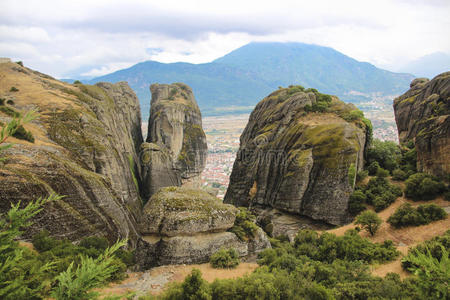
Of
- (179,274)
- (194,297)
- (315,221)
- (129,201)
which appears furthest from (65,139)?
(315,221)

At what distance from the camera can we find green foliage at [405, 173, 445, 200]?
23281 mm

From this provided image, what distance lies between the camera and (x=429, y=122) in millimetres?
27047

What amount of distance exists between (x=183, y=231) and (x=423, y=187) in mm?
20459

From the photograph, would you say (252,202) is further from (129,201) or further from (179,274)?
(179,274)

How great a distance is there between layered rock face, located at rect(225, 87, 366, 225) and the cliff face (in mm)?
14365

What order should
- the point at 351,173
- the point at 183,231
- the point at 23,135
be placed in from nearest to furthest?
the point at 183,231, the point at 23,135, the point at 351,173

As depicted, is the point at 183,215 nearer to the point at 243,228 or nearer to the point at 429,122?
the point at 243,228

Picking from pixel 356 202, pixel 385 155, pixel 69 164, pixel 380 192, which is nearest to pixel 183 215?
pixel 69 164

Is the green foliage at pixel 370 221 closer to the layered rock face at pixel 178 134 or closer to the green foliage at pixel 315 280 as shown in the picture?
the green foliage at pixel 315 280

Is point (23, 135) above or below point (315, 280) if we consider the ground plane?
above

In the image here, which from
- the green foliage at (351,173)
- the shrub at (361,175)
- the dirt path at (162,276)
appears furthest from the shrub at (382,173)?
the dirt path at (162,276)

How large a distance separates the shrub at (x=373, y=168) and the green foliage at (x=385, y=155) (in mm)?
1298

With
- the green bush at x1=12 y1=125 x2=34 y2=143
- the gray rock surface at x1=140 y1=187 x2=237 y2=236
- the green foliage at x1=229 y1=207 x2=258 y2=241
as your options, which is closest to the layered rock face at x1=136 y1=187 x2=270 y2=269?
the gray rock surface at x1=140 y1=187 x2=237 y2=236

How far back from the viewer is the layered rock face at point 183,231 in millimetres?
16984
